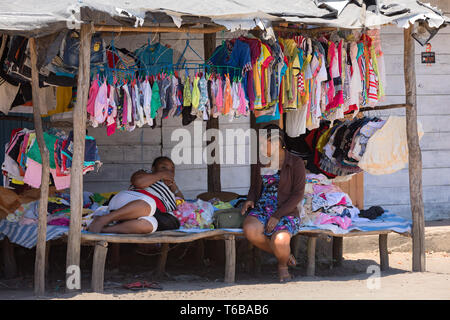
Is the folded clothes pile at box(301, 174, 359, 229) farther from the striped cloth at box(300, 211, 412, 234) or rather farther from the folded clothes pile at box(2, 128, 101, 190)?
the folded clothes pile at box(2, 128, 101, 190)

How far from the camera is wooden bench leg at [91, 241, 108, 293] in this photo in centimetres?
695

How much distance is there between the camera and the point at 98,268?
23.0 feet

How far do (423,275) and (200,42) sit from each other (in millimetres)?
4168

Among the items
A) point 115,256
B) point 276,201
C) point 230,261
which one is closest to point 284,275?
point 230,261

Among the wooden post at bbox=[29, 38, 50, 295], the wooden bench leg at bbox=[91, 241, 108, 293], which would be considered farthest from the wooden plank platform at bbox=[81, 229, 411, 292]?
the wooden post at bbox=[29, 38, 50, 295]

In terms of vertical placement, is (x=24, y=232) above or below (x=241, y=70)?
below

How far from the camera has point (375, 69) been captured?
28.7 feet

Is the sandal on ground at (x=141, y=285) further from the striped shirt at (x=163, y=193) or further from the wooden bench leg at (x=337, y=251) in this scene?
the wooden bench leg at (x=337, y=251)

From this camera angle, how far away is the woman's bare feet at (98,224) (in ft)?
23.8

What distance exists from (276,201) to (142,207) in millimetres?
1413

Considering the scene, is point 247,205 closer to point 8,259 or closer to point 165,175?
point 165,175

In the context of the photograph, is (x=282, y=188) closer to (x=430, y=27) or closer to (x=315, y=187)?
(x=315, y=187)
